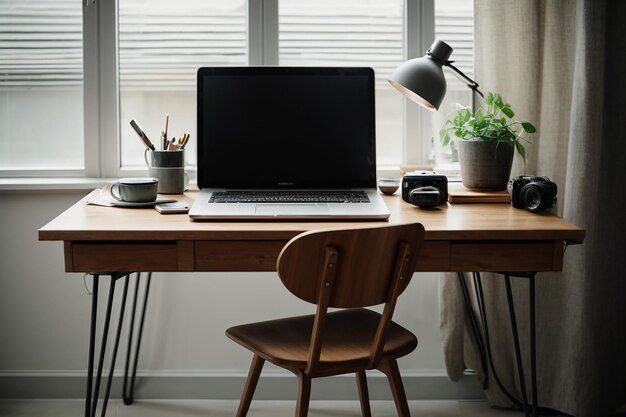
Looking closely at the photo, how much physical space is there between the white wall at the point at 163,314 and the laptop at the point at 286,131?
527 mm

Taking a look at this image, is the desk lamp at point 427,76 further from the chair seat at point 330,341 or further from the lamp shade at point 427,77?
the chair seat at point 330,341

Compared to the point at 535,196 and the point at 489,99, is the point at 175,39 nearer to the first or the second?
the point at 489,99

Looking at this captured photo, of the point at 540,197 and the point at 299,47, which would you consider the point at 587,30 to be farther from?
the point at 299,47

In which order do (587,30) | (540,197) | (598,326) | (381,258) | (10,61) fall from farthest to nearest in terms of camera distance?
(10,61) < (598,326) < (587,30) < (540,197) < (381,258)

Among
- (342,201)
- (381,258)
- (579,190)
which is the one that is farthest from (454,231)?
(579,190)

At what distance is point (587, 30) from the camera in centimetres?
234

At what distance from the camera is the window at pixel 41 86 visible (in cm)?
264

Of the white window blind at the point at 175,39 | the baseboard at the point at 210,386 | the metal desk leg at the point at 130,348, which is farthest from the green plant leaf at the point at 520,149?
the metal desk leg at the point at 130,348

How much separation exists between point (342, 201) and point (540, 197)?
0.51 m

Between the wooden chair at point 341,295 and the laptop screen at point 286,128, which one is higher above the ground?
the laptop screen at point 286,128

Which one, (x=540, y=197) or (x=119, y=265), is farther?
(x=540, y=197)

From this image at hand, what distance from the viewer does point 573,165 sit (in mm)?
2398

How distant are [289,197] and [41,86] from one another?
102 cm

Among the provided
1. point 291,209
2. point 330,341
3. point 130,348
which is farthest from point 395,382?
point 130,348
